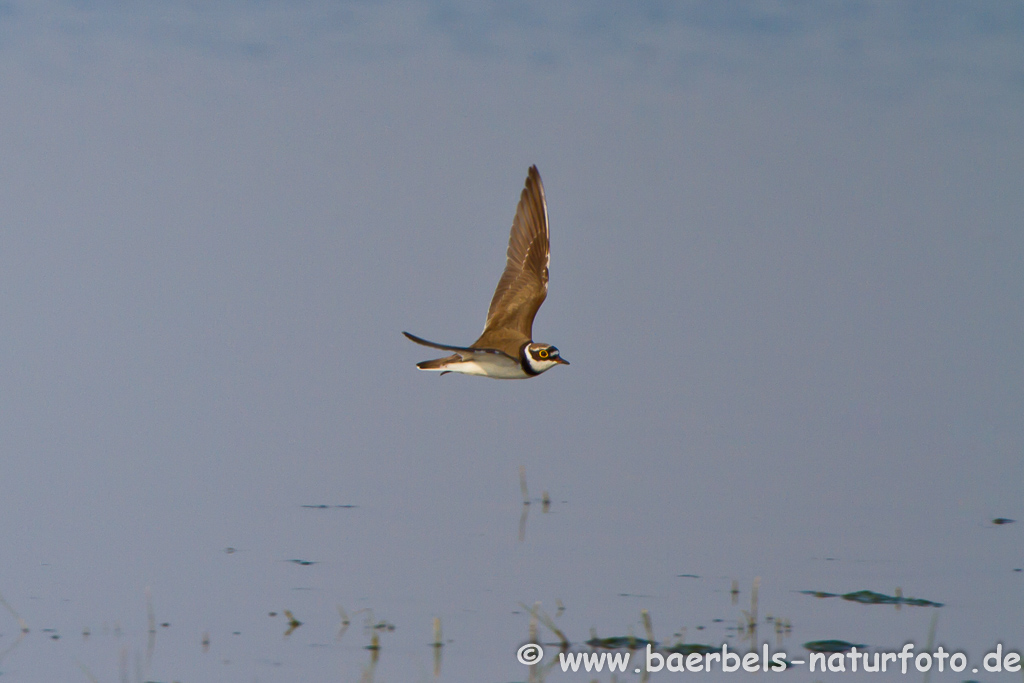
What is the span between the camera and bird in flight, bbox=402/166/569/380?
32.4ft

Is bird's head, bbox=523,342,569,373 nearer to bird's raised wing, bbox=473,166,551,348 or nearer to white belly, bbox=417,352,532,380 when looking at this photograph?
white belly, bbox=417,352,532,380

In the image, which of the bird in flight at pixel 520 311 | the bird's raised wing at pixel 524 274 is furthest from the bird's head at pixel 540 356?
the bird's raised wing at pixel 524 274

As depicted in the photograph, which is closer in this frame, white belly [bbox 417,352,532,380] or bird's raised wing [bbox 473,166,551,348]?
white belly [bbox 417,352,532,380]

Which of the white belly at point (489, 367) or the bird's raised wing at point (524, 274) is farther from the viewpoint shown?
the bird's raised wing at point (524, 274)

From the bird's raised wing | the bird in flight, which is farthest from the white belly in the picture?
the bird's raised wing

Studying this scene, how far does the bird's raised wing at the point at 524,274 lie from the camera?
35.1 ft

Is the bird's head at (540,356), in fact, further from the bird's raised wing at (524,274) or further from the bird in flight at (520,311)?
the bird's raised wing at (524,274)

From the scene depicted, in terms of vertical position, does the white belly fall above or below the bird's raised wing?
below

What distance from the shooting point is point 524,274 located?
36.5 feet

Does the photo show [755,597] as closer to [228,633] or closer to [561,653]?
[561,653]

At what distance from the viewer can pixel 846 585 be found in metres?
8.55

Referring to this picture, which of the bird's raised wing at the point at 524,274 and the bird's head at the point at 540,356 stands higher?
the bird's raised wing at the point at 524,274

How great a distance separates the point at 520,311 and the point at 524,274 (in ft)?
1.44

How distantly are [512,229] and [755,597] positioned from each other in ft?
14.5
